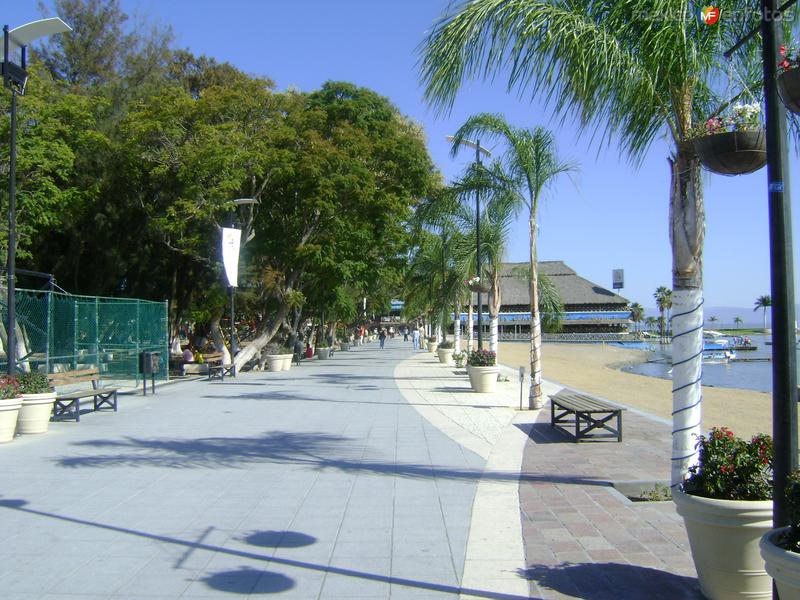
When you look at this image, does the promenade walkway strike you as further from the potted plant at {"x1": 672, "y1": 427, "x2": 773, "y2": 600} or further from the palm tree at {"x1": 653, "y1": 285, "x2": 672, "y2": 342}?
the palm tree at {"x1": 653, "y1": 285, "x2": 672, "y2": 342}

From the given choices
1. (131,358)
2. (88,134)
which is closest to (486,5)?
(131,358)

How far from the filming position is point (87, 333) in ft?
63.4

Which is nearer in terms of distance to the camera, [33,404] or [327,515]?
[327,515]

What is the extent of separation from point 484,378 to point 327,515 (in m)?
12.4

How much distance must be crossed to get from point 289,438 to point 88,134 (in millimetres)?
16184

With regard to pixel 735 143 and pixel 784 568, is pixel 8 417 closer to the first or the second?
pixel 735 143

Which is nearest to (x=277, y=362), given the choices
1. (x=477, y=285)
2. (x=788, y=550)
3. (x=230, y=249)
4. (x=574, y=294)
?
(x=230, y=249)

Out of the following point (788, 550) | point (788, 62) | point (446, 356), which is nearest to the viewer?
point (788, 550)

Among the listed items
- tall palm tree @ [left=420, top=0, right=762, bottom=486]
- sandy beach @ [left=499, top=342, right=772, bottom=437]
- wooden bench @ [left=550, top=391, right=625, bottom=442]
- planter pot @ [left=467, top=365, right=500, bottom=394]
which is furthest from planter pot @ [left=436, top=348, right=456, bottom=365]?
tall palm tree @ [left=420, top=0, right=762, bottom=486]

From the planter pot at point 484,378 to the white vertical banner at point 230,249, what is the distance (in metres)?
8.70

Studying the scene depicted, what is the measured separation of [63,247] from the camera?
30047 millimetres

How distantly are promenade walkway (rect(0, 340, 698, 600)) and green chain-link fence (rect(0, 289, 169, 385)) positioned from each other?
4.97m

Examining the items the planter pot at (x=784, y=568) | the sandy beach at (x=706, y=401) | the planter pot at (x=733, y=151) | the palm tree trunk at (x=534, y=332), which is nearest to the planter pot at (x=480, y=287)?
the sandy beach at (x=706, y=401)

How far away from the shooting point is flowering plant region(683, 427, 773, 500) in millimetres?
4555
